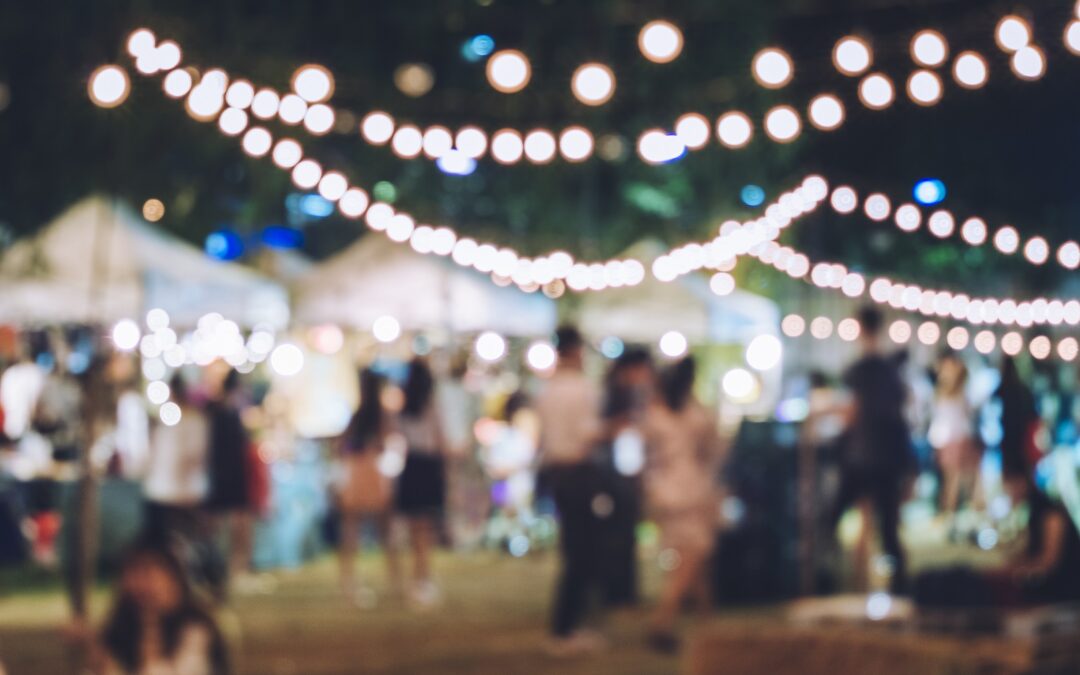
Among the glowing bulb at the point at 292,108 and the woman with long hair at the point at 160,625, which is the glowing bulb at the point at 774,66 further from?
the woman with long hair at the point at 160,625

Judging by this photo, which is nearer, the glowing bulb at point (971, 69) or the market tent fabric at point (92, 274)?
the glowing bulb at point (971, 69)

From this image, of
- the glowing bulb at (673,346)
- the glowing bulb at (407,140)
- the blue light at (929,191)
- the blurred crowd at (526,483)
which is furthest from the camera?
the blue light at (929,191)

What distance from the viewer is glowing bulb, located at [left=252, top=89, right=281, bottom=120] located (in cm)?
1069

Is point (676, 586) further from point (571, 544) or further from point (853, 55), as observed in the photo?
point (853, 55)

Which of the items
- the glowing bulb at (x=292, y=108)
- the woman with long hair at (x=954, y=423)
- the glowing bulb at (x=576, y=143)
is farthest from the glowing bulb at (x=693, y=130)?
the woman with long hair at (x=954, y=423)

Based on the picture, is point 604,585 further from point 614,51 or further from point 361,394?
Result: point 614,51

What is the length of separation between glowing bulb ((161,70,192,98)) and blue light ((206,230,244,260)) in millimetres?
13260

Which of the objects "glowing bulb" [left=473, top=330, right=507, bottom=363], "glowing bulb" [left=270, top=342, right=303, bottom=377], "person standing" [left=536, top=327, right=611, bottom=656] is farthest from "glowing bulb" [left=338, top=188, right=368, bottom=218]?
"glowing bulb" [left=473, top=330, right=507, bottom=363]

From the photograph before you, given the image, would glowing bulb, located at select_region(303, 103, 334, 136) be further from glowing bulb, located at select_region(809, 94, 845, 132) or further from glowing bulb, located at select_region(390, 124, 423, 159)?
glowing bulb, located at select_region(809, 94, 845, 132)

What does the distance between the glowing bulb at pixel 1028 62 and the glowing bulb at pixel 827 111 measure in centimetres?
127

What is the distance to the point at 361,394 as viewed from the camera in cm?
1241

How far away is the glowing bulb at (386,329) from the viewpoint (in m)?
17.1

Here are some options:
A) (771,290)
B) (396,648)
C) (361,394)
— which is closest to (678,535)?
(396,648)

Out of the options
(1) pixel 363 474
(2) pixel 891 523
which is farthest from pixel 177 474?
(2) pixel 891 523
